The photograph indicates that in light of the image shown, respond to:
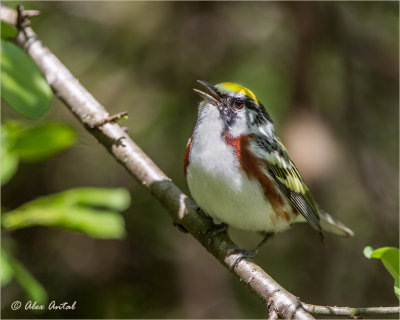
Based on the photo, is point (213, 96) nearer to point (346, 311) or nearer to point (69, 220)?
point (69, 220)

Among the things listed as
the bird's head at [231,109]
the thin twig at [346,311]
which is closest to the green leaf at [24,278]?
the thin twig at [346,311]

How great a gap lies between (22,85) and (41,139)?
0.57m

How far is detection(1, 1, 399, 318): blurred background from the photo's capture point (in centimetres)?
500

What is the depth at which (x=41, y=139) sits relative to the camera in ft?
9.43

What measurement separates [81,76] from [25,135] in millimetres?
2655

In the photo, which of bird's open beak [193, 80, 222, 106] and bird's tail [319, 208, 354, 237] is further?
bird's tail [319, 208, 354, 237]

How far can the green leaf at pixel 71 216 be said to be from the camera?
9.01 feet

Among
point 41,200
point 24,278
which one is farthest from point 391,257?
point 41,200

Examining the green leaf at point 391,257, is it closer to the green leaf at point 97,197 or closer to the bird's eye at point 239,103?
the green leaf at point 97,197

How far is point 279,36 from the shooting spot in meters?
5.72

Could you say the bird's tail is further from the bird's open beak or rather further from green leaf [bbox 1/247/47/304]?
green leaf [bbox 1/247/47/304]

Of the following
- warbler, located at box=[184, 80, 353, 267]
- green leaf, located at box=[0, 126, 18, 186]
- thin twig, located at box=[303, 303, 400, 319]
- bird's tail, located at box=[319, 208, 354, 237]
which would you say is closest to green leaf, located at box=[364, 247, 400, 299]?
thin twig, located at box=[303, 303, 400, 319]

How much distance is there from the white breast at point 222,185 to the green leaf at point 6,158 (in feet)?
3.49

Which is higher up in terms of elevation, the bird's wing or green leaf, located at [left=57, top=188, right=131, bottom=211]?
green leaf, located at [left=57, top=188, right=131, bottom=211]
